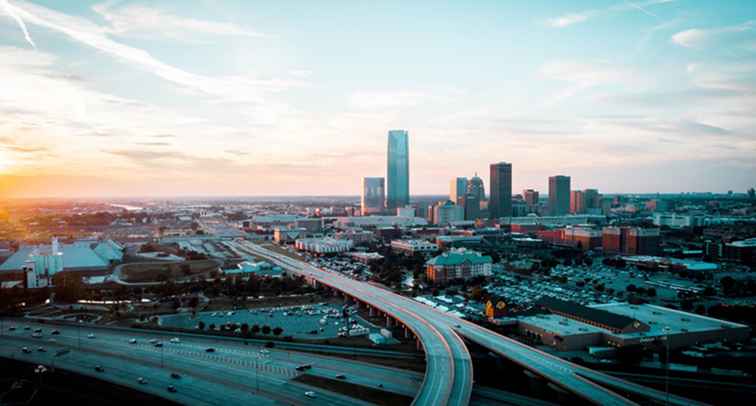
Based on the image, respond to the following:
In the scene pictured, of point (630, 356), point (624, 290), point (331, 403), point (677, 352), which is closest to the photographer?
point (331, 403)

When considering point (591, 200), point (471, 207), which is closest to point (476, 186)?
point (471, 207)

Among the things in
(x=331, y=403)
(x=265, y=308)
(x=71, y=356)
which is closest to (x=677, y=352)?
(x=331, y=403)

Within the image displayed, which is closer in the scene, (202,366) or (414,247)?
(202,366)

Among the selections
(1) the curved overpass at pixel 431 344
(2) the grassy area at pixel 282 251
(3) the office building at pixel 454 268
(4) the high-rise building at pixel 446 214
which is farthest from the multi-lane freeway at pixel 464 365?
(4) the high-rise building at pixel 446 214

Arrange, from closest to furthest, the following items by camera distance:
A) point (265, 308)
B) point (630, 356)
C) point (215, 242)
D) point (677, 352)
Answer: point (630, 356) → point (677, 352) → point (265, 308) → point (215, 242)

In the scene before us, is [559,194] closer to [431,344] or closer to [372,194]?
[372,194]

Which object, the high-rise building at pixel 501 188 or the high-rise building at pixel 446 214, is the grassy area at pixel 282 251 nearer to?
the high-rise building at pixel 446 214

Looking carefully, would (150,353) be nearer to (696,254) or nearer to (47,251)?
(47,251)
